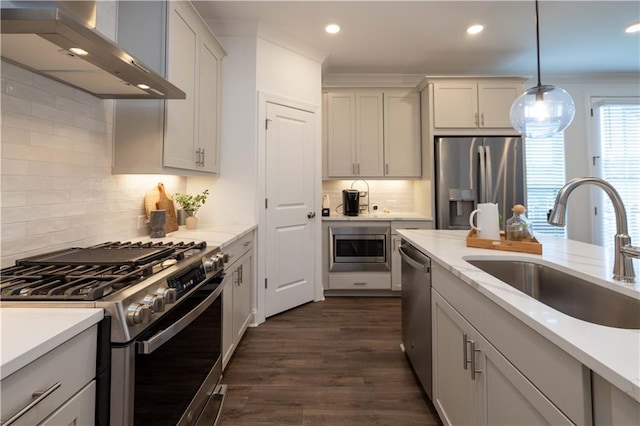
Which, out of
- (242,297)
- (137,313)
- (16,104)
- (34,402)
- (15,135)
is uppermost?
(16,104)

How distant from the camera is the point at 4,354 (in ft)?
1.95

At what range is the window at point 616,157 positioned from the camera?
4117 mm

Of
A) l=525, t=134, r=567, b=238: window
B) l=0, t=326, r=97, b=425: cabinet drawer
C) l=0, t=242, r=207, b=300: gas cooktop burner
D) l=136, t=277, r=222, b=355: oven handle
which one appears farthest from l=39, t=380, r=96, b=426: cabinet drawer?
l=525, t=134, r=567, b=238: window

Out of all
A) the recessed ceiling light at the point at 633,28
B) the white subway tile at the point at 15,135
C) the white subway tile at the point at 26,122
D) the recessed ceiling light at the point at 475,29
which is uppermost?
the recessed ceiling light at the point at 633,28

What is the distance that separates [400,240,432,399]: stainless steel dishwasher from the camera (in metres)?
1.71

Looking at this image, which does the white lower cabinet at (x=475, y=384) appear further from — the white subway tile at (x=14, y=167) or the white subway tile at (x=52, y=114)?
the white subway tile at (x=52, y=114)

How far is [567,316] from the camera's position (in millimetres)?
748

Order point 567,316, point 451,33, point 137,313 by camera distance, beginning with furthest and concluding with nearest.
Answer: point 451,33
point 137,313
point 567,316

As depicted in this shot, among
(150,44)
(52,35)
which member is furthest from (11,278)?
(150,44)

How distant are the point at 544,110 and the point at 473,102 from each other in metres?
1.83

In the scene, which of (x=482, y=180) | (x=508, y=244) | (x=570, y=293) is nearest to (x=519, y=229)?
(x=508, y=244)

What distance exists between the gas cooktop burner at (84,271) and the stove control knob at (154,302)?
87 millimetres

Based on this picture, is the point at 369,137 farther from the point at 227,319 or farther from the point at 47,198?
the point at 47,198

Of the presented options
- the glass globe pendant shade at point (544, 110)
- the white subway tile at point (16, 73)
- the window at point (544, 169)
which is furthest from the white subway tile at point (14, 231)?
the window at point (544, 169)
